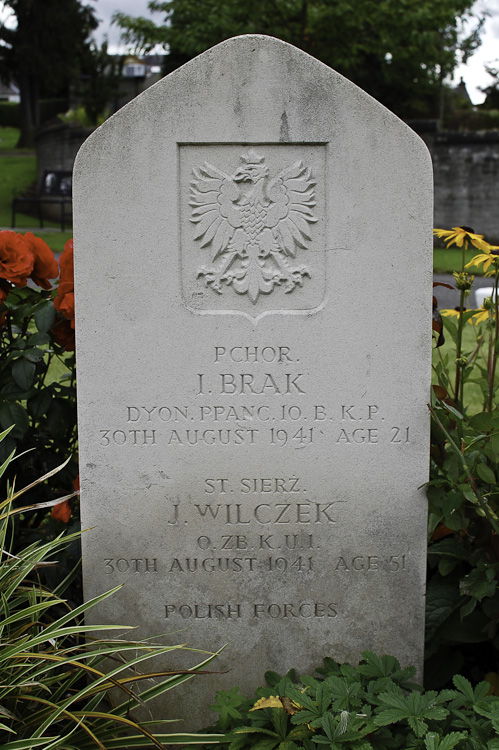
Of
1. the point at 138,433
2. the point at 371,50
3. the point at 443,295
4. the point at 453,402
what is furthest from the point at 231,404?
Result: the point at 371,50

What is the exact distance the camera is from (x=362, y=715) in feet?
7.22

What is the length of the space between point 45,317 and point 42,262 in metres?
0.28

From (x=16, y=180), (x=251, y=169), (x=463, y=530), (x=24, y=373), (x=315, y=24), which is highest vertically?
(x=315, y=24)

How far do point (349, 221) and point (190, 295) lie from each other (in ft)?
1.96

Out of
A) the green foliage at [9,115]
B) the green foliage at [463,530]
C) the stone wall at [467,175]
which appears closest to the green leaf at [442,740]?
the green foliage at [463,530]

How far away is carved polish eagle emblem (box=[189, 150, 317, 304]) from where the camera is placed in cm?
250

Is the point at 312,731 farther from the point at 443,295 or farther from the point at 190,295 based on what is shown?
the point at 443,295

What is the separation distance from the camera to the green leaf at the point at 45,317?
296 centimetres

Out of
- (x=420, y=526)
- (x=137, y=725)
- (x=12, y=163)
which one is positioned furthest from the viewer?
(x=12, y=163)

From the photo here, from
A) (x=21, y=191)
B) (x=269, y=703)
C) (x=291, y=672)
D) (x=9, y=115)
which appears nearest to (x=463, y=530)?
(x=291, y=672)

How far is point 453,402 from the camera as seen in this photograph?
302cm

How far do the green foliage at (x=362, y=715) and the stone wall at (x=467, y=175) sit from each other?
62.3 ft

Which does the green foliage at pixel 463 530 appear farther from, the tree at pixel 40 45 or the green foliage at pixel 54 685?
the tree at pixel 40 45

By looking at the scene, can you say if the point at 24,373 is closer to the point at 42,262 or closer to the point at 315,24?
the point at 42,262
